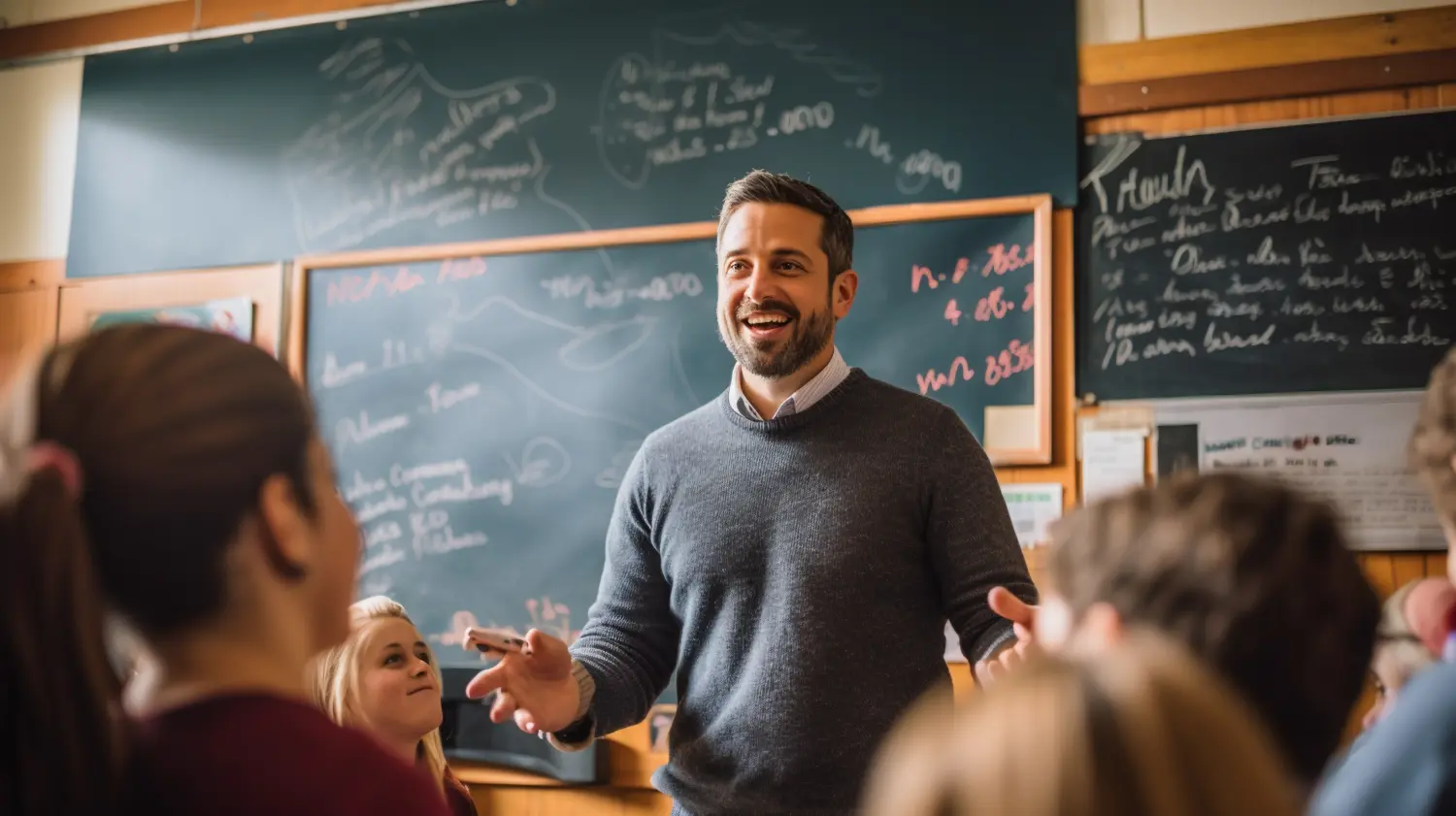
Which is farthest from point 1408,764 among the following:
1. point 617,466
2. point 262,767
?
point 617,466

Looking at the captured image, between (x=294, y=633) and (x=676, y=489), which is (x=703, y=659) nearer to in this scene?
(x=676, y=489)

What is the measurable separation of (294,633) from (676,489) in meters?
1.07

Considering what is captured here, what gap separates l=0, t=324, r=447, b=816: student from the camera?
30.5 inches

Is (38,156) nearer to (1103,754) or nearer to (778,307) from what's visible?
(778,307)

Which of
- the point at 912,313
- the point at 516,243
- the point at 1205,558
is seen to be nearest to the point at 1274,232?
the point at 912,313

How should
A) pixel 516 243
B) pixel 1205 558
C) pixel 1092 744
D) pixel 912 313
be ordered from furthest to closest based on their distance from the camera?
pixel 516 243 < pixel 912 313 < pixel 1205 558 < pixel 1092 744

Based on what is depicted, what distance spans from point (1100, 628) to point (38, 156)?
395 centimetres

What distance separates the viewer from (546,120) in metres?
3.37

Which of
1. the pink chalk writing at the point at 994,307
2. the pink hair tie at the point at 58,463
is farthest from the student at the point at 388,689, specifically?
the pink chalk writing at the point at 994,307

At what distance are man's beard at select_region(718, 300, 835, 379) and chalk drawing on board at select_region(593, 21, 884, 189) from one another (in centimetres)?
122

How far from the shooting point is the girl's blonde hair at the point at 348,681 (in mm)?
2027

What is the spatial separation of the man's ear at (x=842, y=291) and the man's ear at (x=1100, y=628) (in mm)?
1234

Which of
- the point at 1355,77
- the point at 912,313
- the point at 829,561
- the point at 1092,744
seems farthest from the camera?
the point at 912,313

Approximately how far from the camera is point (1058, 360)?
2828 millimetres
